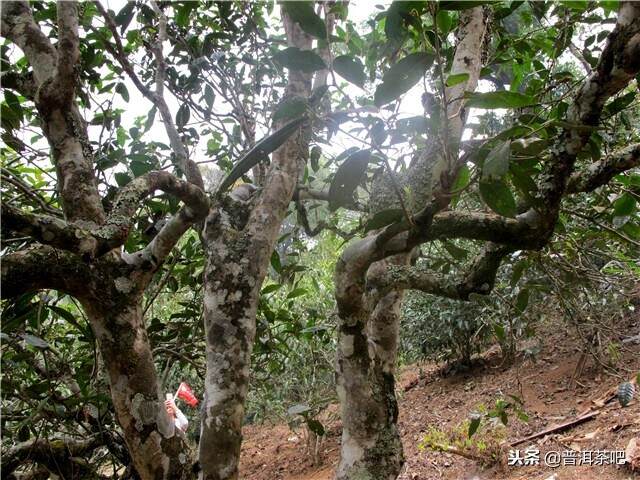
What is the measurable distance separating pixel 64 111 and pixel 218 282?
0.66 m

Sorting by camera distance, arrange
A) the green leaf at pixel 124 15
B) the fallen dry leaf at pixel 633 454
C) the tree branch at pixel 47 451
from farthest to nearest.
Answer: the fallen dry leaf at pixel 633 454 → the tree branch at pixel 47 451 → the green leaf at pixel 124 15

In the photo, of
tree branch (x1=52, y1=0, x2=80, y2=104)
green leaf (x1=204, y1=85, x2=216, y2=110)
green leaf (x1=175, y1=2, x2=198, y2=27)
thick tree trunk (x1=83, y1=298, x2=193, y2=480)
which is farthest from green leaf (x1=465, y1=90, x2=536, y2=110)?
green leaf (x1=204, y1=85, x2=216, y2=110)

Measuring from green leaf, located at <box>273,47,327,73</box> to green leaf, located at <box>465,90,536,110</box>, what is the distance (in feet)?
0.83

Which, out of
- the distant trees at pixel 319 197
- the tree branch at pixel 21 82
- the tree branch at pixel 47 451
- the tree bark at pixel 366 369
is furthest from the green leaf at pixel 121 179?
the tree branch at pixel 47 451

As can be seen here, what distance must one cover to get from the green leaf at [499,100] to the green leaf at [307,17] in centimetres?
26

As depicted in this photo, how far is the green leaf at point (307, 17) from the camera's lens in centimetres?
73

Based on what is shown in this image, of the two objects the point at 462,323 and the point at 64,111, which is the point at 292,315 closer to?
the point at 64,111

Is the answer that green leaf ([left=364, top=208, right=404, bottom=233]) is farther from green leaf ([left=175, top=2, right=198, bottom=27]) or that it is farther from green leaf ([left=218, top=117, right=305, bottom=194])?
green leaf ([left=175, top=2, right=198, bottom=27])

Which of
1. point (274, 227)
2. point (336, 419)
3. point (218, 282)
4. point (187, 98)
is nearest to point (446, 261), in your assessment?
point (274, 227)

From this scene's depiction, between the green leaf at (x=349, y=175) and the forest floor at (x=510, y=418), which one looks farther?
the forest floor at (x=510, y=418)

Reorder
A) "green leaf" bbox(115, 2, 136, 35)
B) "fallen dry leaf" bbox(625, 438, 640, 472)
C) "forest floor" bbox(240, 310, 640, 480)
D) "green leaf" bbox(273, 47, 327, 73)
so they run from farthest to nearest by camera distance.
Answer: "forest floor" bbox(240, 310, 640, 480)
"fallen dry leaf" bbox(625, 438, 640, 472)
"green leaf" bbox(115, 2, 136, 35)
"green leaf" bbox(273, 47, 327, 73)

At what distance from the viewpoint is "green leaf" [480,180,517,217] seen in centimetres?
83

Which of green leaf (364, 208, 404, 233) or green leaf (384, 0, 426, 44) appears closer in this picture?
green leaf (384, 0, 426, 44)

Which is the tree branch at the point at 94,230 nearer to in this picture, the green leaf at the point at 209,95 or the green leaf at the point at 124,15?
the green leaf at the point at 124,15
